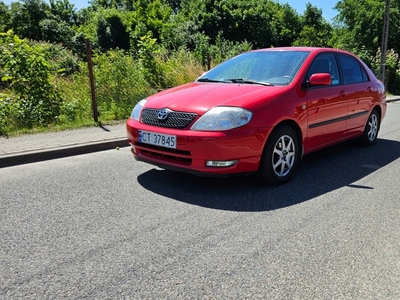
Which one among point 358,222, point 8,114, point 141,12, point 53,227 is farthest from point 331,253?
point 141,12

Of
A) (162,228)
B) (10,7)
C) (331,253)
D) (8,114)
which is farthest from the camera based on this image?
(10,7)

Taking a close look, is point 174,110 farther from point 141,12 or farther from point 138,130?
point 141,12

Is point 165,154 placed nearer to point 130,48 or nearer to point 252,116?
point 252,116

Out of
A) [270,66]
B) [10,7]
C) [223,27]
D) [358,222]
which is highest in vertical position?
[10,7]

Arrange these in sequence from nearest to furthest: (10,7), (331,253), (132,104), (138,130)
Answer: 1. (331,253)
2. (138,130)
3. (132,104)
4. (10,7)

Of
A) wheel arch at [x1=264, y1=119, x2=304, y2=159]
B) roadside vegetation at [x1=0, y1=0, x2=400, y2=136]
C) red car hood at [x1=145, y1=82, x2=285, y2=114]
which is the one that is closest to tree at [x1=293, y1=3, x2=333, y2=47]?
roadside vegetation at [x1=0, y1=0, x2=400, y2=136]

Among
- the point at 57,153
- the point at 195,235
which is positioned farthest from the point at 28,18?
the point at 195,235

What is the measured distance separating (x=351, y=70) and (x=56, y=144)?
15.7 ft

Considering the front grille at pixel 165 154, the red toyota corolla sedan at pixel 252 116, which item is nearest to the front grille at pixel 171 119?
the red toyota corolla sedan at pixel 252 116

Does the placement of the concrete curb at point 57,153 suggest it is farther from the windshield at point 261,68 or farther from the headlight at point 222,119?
the headlight at point 222,119

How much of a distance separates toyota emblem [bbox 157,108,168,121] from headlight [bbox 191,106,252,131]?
1.24 ft

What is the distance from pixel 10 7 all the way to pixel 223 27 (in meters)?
25.6

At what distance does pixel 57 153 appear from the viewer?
229 inches

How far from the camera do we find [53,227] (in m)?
3.30
